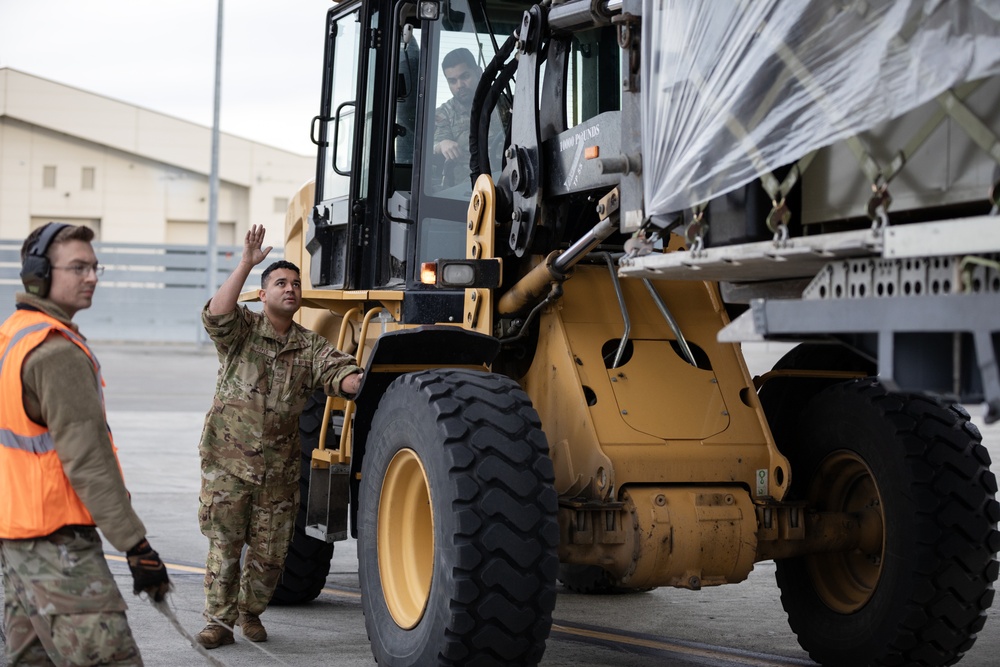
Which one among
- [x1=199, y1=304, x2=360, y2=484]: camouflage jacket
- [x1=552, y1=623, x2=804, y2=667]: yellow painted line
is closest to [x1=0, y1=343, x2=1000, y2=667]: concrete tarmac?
[x1=552, y1=623, x2=804, y2=667]: yellow painted line

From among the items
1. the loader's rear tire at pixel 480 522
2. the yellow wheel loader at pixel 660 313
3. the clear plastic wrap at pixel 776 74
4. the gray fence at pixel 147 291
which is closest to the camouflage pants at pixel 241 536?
the yellow wheel loader at pixel 660 313

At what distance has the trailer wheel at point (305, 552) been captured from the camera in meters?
7.29

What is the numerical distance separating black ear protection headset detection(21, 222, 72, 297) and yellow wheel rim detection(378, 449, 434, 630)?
5.99 feet

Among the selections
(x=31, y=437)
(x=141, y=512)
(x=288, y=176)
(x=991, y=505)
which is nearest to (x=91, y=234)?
(x=31, y=437)

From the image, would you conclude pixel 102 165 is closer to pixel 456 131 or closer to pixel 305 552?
pixel 305 552

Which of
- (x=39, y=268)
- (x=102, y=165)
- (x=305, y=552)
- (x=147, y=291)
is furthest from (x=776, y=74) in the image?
(x=102, y=165)

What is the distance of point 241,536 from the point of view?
661 cm

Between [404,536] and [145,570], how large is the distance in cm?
179

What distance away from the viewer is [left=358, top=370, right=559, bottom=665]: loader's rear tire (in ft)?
16.3

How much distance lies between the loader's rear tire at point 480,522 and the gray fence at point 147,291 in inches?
1123

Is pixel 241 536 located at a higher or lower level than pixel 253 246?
lower

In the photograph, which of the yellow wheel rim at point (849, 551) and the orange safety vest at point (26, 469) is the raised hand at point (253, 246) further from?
the yellow wheel rim at point (849, 551)

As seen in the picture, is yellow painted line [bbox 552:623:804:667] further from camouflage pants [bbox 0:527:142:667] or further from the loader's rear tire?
camouflage pants [bbox 0:527:142:667]

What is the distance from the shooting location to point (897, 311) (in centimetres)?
365
